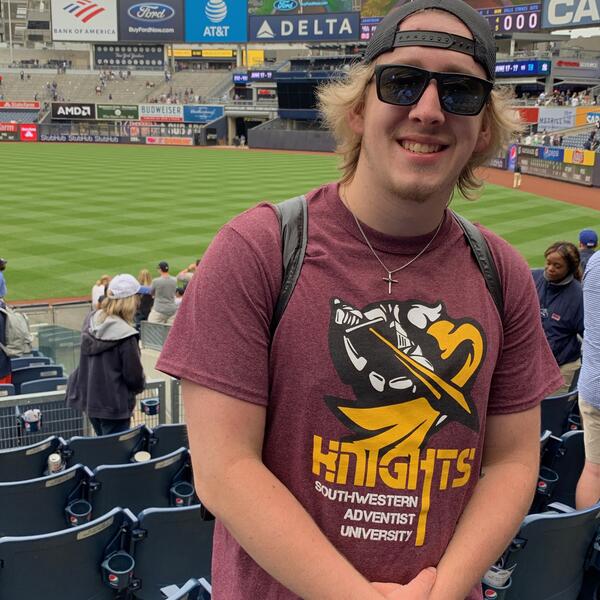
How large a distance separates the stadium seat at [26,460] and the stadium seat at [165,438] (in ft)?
2.20

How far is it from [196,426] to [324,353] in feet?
1.04

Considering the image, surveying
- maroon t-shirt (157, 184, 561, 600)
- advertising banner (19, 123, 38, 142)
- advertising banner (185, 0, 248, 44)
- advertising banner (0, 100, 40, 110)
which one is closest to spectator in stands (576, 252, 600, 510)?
maroon t-shirt (157, 184, 561, 600)

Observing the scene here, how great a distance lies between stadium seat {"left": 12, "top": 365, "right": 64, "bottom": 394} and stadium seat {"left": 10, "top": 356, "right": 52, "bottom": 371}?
267 mm

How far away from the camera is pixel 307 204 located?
67.0 inches

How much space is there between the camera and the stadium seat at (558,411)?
5496 millimetres

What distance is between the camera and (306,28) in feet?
209

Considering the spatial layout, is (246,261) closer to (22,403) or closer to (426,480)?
(426,480)

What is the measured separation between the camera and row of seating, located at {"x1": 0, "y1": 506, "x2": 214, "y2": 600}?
3137mm

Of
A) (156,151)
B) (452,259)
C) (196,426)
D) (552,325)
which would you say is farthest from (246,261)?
(156,151)

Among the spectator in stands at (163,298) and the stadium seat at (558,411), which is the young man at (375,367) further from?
the spectator in stands at (163,298)

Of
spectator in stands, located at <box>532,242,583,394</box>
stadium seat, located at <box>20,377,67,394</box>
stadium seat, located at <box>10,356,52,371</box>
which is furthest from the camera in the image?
stadium seat, located at <box>10,356,52,371</box>

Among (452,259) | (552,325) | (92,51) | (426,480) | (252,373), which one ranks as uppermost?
(92,51)

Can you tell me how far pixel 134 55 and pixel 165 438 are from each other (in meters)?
73.4

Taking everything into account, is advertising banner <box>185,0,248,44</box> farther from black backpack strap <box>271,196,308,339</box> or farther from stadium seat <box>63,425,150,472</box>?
black backpack strap <box>271,196,308,339</box>
